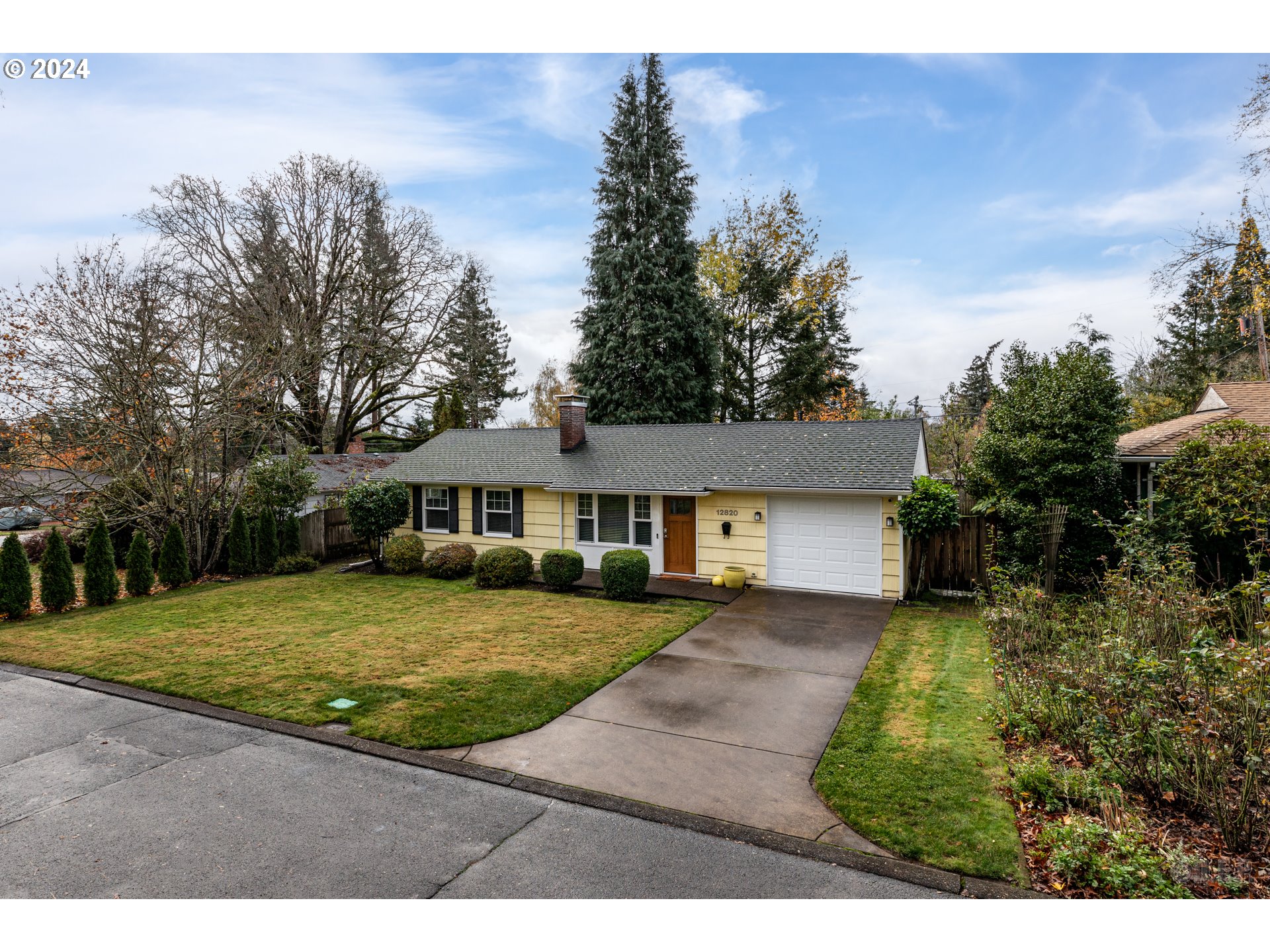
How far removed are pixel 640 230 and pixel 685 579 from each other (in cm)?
1539

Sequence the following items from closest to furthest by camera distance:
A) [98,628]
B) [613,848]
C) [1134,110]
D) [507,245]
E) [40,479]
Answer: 1. [613,848]
2. [1134,110]
3. [98,628]
4. [40,479]
5. [507,245]

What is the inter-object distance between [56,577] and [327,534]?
20.6 ft

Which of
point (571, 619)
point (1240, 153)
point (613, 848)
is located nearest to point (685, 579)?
point (571, 619)

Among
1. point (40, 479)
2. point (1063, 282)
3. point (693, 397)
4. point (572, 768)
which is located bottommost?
point (572, 768)

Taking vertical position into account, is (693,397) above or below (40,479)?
above

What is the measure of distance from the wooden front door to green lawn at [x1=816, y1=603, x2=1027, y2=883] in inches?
211

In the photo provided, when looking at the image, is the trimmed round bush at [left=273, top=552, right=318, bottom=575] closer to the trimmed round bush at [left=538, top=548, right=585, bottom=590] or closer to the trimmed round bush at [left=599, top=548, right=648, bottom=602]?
the trimmed round bush at [left=538, top=548, right=585, bottom=590]

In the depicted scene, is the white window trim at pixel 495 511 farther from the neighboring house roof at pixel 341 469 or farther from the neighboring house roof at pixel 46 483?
the neighboring house roof at pixel 46 483

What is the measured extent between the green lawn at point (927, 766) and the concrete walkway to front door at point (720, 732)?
20cm

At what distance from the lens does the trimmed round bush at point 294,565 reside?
15.3 metres

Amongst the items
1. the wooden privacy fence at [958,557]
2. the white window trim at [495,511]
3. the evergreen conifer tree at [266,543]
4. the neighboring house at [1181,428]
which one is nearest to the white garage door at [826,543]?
the wooden privacy fence at [958,557]

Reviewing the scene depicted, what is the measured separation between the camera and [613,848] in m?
4.23

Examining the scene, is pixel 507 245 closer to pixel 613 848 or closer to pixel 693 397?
pixel 693 397

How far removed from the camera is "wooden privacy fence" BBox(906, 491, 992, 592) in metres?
11.9
